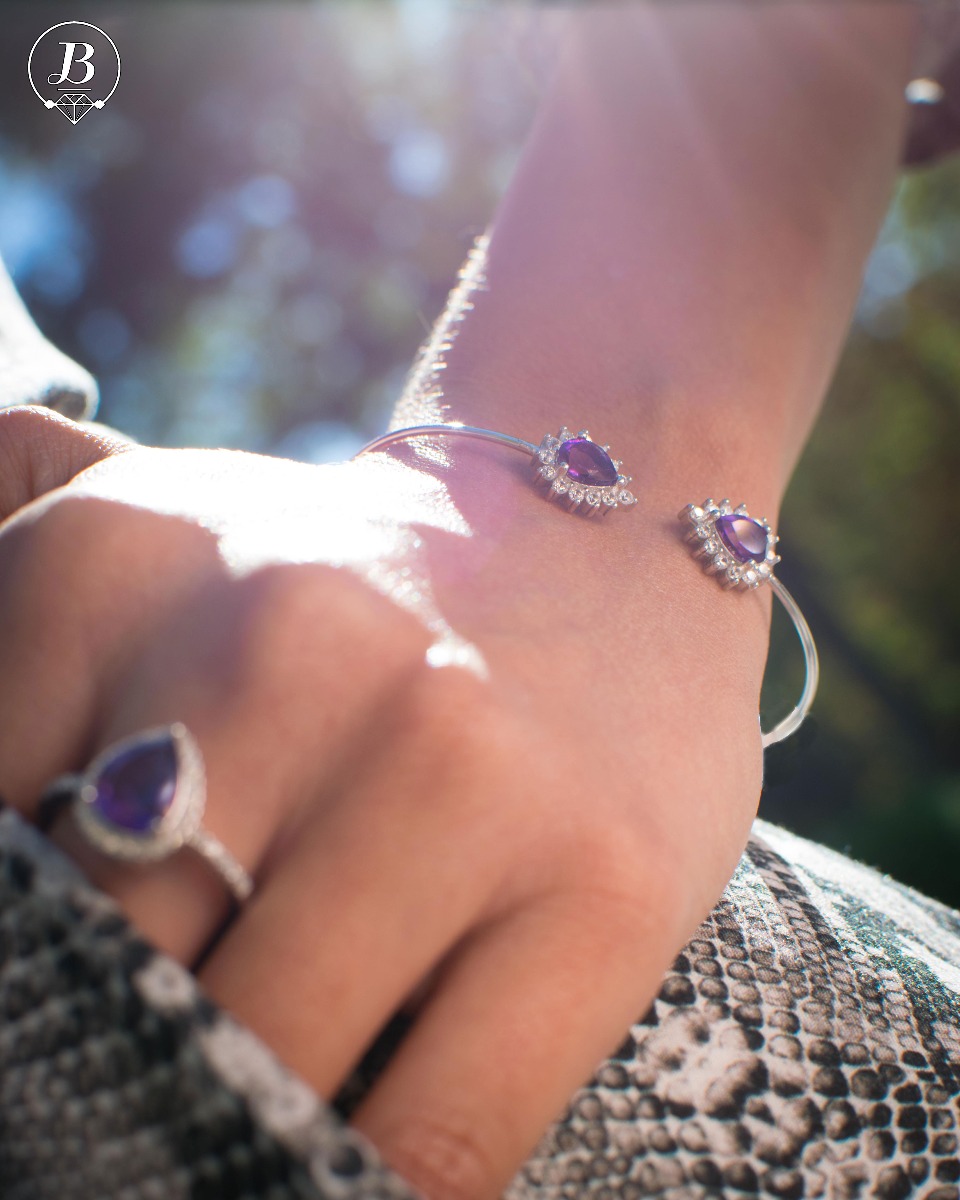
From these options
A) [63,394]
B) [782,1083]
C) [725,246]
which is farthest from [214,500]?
[725,246]

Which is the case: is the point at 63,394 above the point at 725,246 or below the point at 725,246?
below

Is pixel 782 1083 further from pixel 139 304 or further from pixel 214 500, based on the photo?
pixel 139 304

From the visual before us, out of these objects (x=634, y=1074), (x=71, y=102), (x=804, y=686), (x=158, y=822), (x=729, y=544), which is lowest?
(x=634, y=1074)

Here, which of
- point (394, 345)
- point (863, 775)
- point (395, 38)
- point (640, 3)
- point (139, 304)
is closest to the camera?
point (640, 3)

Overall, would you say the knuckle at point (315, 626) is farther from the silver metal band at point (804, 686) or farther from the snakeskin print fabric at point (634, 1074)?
the silver metal band at point (804, 686)

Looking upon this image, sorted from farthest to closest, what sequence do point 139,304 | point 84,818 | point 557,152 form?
point 139,304, point 557,152, point 84,818

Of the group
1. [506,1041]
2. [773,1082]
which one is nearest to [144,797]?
[506,1041]

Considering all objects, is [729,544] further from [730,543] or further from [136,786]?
[136,786]
